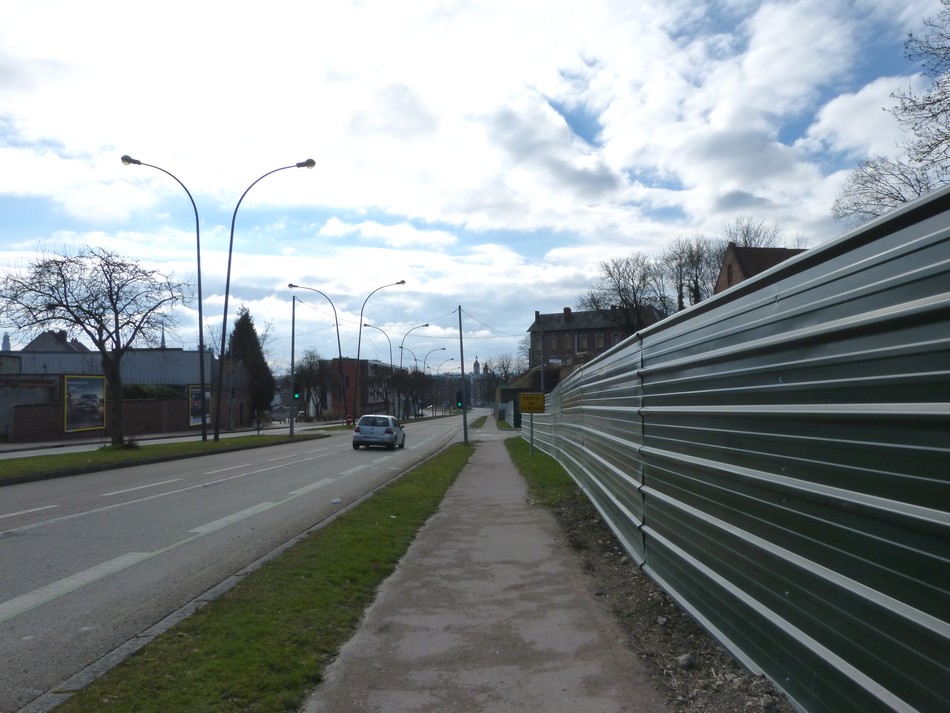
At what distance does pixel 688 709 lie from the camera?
4.57 meters

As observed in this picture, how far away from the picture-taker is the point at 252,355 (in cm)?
8281

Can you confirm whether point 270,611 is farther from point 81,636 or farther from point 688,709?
point 688,709

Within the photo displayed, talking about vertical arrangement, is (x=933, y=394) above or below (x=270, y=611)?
above

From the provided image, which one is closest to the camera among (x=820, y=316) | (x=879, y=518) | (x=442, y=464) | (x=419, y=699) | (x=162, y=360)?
(x=879, y=518)

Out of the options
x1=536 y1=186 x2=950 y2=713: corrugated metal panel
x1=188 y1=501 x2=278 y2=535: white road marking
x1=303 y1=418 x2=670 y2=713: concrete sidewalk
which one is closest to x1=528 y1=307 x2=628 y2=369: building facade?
x1=188 y1=501 x2=278 y2=535: white road marking

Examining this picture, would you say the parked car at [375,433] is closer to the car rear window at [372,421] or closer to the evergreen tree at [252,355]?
the car rear window at [372,421]

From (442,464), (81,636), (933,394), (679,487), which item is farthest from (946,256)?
(442,464)

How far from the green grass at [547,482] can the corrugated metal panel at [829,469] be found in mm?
9469

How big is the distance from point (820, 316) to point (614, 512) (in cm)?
649

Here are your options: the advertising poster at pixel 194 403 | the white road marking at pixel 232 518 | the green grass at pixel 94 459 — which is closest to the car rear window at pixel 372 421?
the green grass at pixel 94 459

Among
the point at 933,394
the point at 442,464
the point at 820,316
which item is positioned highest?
the point at 820,316

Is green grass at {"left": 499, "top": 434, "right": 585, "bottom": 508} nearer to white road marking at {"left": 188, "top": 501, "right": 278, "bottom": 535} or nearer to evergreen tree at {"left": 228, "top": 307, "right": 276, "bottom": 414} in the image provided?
white road marking at {"left": 188, "top": 501, "right": 278, "bottom": 535}

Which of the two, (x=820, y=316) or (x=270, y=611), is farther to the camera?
(x=270, y=611)

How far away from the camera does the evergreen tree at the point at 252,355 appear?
82.1 meters
